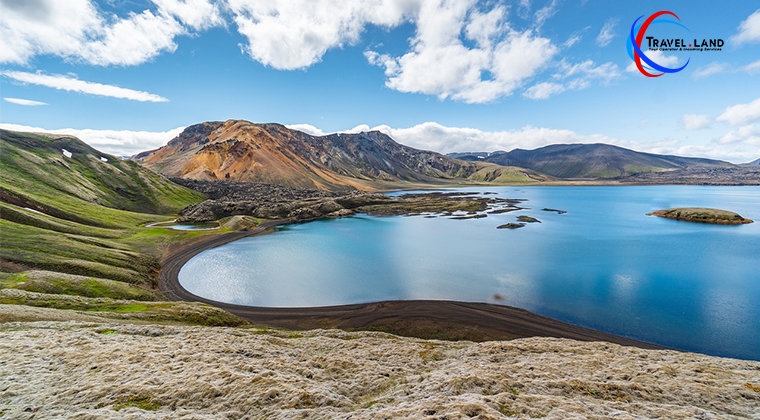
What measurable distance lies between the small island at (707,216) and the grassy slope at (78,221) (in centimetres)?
14070

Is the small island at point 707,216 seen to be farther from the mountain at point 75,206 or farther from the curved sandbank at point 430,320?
the mountain at point 75,206

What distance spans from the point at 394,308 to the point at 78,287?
34452 millimetres

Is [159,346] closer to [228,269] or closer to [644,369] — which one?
[644,369]

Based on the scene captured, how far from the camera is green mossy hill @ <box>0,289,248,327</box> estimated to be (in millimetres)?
25656

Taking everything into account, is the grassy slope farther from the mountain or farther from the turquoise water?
the turquoise water

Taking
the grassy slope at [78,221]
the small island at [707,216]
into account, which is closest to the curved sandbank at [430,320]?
the grassy slope at [78,221]

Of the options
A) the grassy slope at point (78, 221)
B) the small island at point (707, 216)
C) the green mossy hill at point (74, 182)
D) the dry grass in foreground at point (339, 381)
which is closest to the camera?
the dry grass in foreground at point (339, 381)

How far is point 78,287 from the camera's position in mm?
31562

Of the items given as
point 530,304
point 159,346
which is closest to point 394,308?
point 530,304

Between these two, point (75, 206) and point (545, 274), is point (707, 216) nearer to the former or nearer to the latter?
point (545, 274)

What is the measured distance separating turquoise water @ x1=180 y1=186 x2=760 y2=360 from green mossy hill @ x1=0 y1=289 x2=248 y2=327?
872 cm

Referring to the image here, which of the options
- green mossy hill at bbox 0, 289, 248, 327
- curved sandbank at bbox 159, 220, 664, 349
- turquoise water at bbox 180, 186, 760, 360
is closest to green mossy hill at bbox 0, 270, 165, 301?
green mossy hill at bbox 0, 289, 248, 327

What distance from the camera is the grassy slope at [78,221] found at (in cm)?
3372

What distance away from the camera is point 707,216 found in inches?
3799
